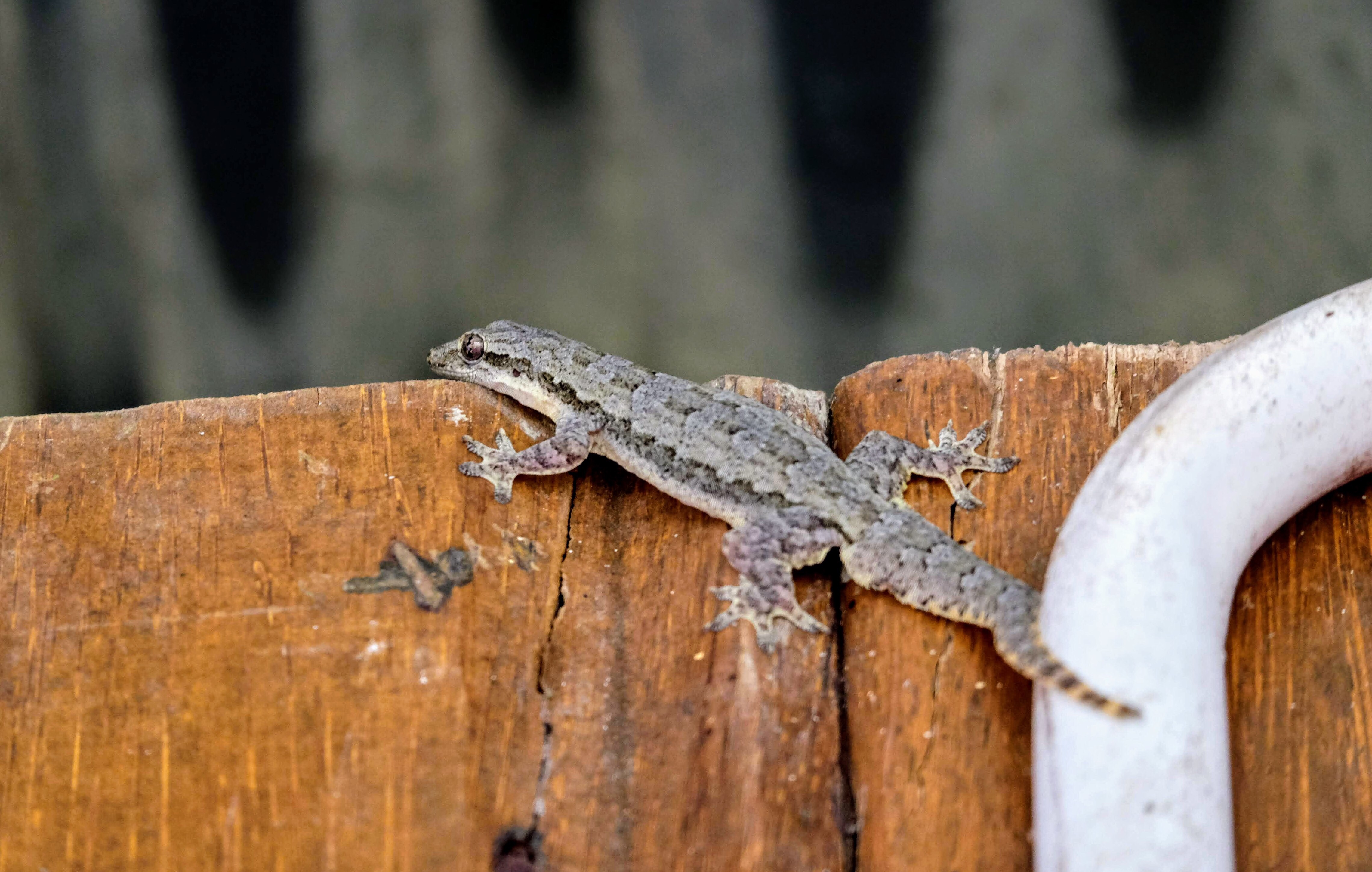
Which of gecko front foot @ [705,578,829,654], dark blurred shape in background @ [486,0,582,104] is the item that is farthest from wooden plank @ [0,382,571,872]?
dark blurred shape in background @ [486,0,582,104]

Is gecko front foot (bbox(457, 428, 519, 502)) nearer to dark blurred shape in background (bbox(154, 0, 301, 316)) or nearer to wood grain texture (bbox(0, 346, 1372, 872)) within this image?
wood grain texture (bbox(0, 346, 1372, 872))

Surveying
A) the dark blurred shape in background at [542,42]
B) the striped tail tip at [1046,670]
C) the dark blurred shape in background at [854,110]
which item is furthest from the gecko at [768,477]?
the dark blurred shape in background at [854,110]

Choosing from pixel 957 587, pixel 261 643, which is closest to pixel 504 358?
pixel 261 643

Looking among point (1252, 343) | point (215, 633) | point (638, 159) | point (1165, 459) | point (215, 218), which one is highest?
point (638, 159)

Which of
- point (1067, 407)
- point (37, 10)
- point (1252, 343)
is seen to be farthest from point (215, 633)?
point (37, 10)

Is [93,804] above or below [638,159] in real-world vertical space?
below

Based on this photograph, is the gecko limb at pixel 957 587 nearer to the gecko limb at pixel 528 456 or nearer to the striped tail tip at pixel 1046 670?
the striped tail tip at pixel 1046 670

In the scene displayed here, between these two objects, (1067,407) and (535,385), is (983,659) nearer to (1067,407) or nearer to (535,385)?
(1067,407)
